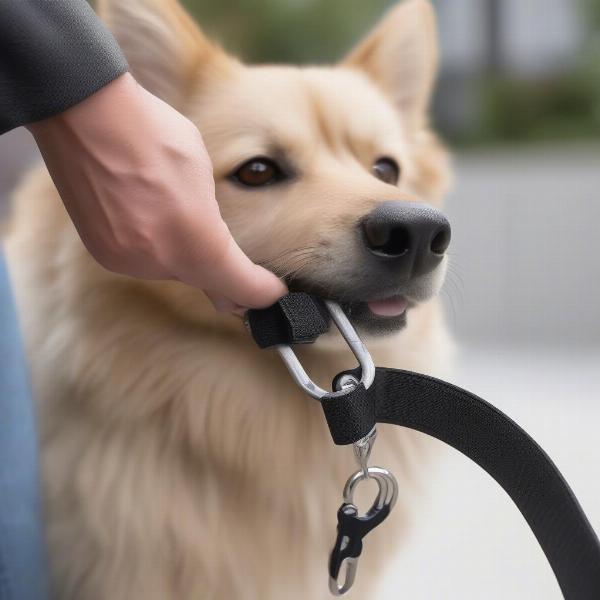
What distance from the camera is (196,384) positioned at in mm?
1156

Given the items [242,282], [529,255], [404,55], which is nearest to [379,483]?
[242,282]

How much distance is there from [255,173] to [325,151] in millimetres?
121

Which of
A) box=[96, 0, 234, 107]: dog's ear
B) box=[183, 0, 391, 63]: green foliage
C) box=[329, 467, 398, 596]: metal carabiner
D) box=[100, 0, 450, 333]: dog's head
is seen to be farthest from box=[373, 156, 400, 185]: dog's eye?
box=[183, 0, 391, 63]: green foliage

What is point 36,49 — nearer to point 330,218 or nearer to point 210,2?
point 330,218

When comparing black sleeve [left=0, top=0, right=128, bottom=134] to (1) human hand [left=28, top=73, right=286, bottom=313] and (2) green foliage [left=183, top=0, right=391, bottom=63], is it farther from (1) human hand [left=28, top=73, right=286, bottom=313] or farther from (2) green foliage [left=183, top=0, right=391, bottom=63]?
(2) green foliage [left=183, top=0, right=391, bottom=63]

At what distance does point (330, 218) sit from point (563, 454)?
5.87 feet

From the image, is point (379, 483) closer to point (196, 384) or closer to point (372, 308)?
point (372, 308)

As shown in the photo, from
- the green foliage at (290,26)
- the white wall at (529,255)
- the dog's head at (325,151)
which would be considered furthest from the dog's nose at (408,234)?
the green foliage at (290,26)

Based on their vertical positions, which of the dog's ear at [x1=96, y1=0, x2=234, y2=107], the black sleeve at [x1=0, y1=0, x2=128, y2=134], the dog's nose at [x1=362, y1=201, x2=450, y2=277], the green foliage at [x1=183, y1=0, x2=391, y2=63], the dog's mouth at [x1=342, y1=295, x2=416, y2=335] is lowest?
the green foliage at [x1=183, y1=0, x2=391, y2=63]

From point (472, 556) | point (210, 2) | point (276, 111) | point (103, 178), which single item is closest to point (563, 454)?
point (472, 556)

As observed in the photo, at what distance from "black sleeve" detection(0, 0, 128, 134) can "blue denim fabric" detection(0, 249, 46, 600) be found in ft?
1.48

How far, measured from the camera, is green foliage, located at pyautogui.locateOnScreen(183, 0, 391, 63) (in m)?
5.68

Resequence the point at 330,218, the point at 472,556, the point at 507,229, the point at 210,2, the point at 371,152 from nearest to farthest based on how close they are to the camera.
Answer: the point at 330,218, the point at 371,152, the point at 472,556, the point at 507,229, the point at 210,2

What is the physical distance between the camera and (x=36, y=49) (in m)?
0.66
